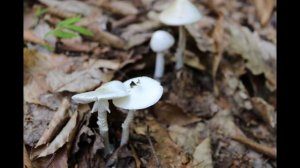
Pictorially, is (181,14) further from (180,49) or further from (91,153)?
(91,153)

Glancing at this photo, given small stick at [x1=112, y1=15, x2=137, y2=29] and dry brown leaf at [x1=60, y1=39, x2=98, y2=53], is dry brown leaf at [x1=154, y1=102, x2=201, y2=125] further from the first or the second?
small stick at [x1=112, y1=15, x2=137, y2=29]

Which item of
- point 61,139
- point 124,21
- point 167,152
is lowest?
point 167,152

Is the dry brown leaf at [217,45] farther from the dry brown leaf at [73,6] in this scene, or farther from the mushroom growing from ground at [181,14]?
the dry brown leaf at [73,6]

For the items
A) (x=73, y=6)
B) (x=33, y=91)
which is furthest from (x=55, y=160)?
(x=73, y=6)

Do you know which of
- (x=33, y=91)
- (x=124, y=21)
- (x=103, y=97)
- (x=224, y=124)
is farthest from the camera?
(x=124, y=21)

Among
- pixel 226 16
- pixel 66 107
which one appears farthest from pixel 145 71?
pixel 226 16

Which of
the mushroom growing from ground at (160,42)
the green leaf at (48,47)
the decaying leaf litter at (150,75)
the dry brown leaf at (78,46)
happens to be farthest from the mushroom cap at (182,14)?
the green leaf at (48,47)

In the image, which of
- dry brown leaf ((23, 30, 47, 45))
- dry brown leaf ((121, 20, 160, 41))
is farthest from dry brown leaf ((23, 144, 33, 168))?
dry brown leaf ((121, 20, 160, 41))
